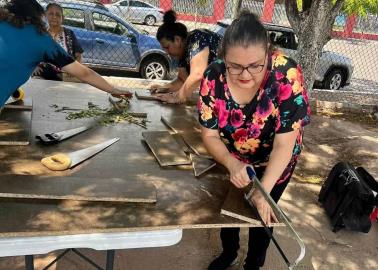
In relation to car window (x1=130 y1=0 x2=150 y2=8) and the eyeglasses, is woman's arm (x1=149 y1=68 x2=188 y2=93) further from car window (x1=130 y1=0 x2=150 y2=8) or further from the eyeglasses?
car window (x1=130 y1=0 x2=150 y2=8)

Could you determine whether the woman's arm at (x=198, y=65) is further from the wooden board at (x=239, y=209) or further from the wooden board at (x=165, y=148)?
the wooden board at (x=239, y=209)

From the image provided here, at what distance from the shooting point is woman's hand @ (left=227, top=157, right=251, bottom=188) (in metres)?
1.68

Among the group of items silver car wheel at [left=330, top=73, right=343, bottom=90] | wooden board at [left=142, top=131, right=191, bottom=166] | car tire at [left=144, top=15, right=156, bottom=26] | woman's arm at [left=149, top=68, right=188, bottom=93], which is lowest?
silver car wheel at [left=330, top=73, right=343, bottom=90]

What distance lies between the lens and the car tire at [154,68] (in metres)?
7.84

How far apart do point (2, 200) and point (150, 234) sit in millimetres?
560

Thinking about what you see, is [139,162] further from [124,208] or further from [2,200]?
[2,200]

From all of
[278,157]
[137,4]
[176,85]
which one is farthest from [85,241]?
[137,4]

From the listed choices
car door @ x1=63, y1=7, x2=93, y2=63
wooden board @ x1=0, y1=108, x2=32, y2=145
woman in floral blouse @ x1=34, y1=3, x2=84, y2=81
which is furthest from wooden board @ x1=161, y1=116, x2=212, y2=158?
car door @ x1=63, y1=7, x2=93, y2=63

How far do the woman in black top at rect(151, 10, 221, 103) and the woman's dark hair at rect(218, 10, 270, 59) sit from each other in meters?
1.09

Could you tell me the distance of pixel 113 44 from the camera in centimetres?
757

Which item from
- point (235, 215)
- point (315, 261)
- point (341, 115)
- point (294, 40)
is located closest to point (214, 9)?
point (294, 40)

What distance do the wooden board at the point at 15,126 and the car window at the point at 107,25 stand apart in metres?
5.49

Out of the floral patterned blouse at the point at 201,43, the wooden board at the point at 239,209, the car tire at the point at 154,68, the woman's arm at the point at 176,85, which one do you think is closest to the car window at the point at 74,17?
the car tire at the point at 154,68

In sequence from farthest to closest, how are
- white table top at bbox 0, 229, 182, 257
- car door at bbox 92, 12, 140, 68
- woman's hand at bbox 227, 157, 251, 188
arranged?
car door at bbox 92, 12, 140, 68, woman's hand at bbox 227, 157, 251, 188, white table top at bbox 0, 229, 182, 257
